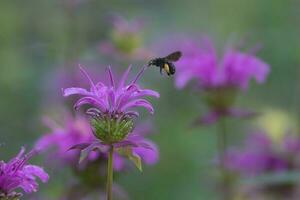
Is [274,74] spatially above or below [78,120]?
above

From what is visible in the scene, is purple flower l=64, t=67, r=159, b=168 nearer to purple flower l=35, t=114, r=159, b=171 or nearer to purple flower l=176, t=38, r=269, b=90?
purple flower l=35, t=114, r=159, b=171

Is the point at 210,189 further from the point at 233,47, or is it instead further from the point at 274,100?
the point at 274,100

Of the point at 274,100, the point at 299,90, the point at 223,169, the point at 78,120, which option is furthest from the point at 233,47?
the point at 274,100

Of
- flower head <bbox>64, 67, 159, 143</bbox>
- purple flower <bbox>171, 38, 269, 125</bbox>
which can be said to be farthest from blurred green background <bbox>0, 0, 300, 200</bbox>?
flower head <bbox>64, 67, 159, 143</bbox>

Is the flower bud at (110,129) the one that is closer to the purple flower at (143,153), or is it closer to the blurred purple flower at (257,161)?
the purple flower at (143,153)

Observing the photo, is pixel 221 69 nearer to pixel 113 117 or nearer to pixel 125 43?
pixel 125 43

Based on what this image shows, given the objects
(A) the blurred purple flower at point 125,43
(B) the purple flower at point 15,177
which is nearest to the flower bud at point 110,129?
(B) the purple flower at point 15,177

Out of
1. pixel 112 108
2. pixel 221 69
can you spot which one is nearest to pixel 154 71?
pixel 221 69
